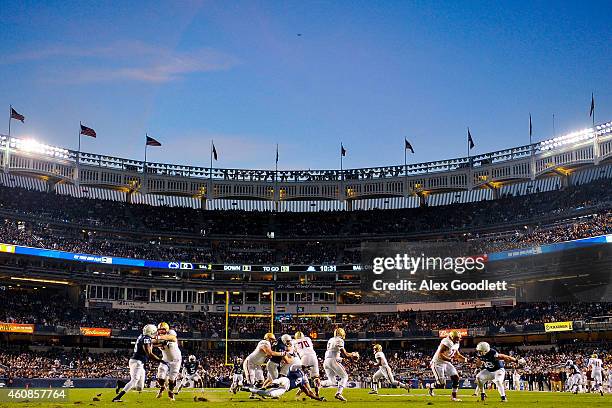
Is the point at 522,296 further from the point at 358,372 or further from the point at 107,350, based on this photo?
the point at 107,350

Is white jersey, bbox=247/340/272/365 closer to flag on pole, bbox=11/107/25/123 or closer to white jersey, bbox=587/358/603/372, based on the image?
white jersey, bbox=587/358/603/372

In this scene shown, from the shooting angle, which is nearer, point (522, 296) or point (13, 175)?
point (522, 296)

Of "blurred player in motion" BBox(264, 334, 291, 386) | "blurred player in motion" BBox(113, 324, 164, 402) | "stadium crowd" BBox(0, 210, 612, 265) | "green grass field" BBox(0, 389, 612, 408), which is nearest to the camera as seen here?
"green grass field" BBox(0, 389, 612, 408)

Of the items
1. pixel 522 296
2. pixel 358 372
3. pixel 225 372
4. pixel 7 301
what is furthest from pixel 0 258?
pixel 522 296

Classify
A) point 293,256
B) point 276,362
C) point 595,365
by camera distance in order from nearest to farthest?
1. point 276,362
2. point 595,365
3. point 293,256

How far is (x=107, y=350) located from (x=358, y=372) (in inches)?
1163

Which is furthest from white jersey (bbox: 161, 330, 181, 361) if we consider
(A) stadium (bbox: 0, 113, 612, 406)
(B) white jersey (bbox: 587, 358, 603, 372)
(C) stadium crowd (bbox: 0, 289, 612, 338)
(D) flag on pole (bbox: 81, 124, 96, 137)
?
(D) flag on pole (bbox: 81, 124, 96, 137)

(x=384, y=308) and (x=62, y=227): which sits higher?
(x=62, y=227)

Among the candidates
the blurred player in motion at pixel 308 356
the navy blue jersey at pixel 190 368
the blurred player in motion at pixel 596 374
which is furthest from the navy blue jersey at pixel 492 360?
the navy blue jersey at pixel 190 368

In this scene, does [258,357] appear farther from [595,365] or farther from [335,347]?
[595,365]

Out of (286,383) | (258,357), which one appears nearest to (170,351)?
(258,357)

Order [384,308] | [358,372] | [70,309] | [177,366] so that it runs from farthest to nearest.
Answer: [384,308]
[70,309]
[358,372]
[177,366]

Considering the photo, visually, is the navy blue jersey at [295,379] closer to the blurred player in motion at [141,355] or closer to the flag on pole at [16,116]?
the blurred player in motion at [141,355]

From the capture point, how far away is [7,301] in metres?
81.1
